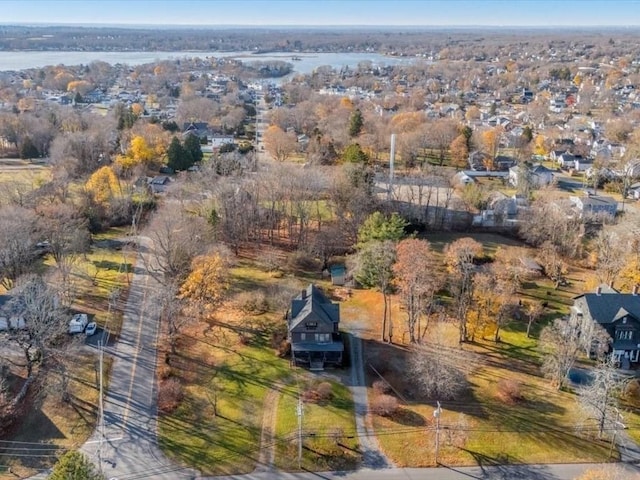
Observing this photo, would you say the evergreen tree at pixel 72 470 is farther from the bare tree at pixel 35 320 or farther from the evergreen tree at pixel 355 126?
the evergreen tree at pixel 355 126

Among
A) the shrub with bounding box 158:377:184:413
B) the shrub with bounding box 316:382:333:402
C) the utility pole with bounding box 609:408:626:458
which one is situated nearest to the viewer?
the utility pole with bounding box 609:408:626:458

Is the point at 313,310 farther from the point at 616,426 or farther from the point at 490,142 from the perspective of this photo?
the point at 490,142

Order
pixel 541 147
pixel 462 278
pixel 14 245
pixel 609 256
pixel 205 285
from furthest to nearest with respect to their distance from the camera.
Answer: pixel 541 147 → pixel 609 256 → pixel 14 245 → pixel 462 278 → pixel 205 285

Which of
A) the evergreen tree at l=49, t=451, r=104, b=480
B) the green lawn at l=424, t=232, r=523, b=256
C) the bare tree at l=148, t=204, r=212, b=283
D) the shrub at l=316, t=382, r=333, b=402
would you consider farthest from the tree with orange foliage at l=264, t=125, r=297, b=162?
the evergreen tree at l=49, t=451, r=104, b=480

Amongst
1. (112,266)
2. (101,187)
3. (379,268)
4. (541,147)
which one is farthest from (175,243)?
(541,147)

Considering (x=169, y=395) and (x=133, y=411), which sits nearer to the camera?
(x=133, y=411)

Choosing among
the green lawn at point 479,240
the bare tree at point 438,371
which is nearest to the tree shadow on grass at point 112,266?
the bare tree at point 438,371

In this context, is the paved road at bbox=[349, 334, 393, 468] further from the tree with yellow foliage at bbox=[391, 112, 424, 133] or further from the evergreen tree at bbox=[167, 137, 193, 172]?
the tree with yellow foliage at bbox=[391, 112, 424, 133]

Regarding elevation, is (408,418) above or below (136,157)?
below
